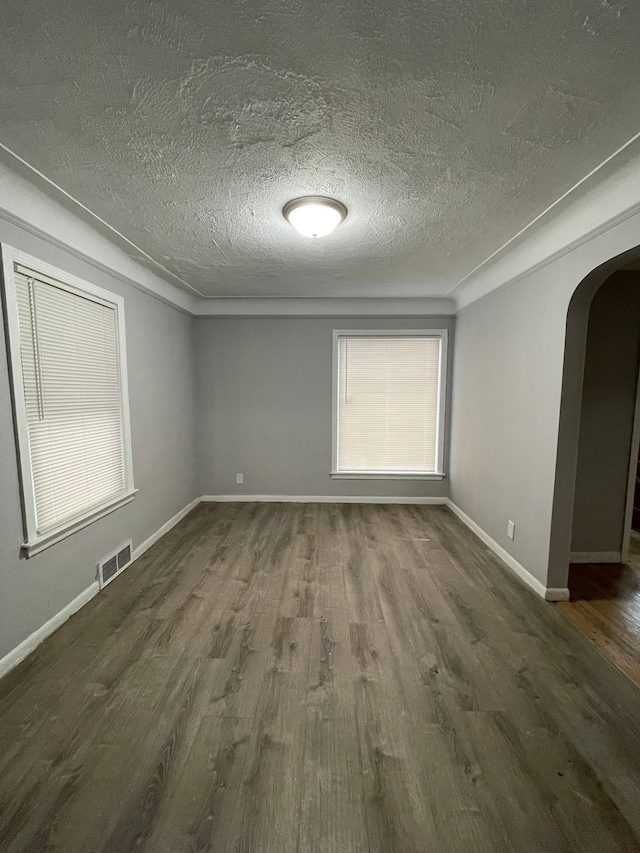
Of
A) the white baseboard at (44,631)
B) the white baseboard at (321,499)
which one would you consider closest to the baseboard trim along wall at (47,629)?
the white baseboard at (44,631)

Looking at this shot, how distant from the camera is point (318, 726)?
1.45 meters

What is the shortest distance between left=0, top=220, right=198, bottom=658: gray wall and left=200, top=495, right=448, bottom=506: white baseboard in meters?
0.41

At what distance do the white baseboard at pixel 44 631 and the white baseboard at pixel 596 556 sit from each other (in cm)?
373

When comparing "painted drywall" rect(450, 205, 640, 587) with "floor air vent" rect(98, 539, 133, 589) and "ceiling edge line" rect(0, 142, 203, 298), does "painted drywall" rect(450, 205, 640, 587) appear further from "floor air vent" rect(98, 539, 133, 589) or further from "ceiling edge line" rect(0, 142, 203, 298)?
"floor air vent" rect(98, 539, 133, 589)

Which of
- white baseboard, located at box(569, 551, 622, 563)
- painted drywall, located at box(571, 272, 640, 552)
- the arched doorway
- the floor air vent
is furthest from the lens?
white baseboard, located at box(569, 551, 622, 563)

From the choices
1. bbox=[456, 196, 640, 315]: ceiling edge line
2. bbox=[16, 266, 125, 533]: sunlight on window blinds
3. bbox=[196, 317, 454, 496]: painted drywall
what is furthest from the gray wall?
bbox=[456, 196, 640, 315]: ceiling edge line

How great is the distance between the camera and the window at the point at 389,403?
4.12 metres

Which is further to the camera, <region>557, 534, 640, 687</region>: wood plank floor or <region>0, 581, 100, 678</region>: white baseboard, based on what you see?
<region>557, 534, 640, 687</region>: wood plank floor

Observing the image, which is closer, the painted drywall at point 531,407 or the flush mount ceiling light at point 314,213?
the flush mount ceiling light at point 314,213

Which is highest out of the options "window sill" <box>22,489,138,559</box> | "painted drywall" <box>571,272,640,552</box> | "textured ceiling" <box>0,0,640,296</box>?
"textured ceiling" <box>0,0,640,296</box>

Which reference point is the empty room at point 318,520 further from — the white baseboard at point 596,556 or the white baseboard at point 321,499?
the white baseboard at point 321,499

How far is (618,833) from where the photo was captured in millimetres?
1100

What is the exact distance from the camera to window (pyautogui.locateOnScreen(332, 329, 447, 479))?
13.5 feet

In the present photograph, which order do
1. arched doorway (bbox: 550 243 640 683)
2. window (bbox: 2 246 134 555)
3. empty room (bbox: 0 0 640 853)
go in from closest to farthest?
empty room (bbox: 0 0 640 853) → window (bbox: 2 246 134 555) → arched doorway (bbox: 550 243 640 683)
